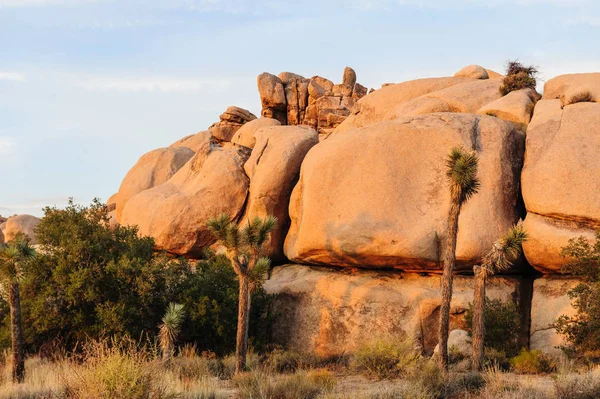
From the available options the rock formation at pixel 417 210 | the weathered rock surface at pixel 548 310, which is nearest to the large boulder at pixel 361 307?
the rock formation at pixel 417 210

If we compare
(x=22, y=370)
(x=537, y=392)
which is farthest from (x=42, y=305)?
(x=537, y=392)

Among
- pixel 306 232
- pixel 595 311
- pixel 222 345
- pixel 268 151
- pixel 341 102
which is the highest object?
pixel 341 102

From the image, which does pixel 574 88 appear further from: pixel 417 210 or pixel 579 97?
pixel 417 210

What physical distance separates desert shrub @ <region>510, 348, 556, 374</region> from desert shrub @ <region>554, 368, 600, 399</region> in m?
4.39

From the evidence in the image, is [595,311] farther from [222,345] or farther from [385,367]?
[222,345]

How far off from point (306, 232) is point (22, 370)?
10.7 meters

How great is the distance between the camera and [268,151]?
28.4 meters

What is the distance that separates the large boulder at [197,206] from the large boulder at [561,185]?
1186 centimetres

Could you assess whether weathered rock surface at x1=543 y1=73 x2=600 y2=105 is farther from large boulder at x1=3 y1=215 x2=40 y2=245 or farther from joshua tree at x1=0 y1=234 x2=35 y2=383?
large boulder at x1=3 y1=215 x2=40 y2=245

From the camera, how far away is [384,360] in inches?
747

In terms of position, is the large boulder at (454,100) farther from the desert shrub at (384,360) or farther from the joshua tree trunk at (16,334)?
the joshua tree trunk at (16,334)

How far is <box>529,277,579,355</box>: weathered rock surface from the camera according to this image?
2141 cm

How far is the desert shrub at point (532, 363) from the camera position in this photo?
61.2ft

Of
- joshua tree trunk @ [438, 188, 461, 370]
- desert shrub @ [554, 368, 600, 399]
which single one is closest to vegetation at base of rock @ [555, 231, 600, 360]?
joshua tree trunk @ [438, 188, 461, 370]
